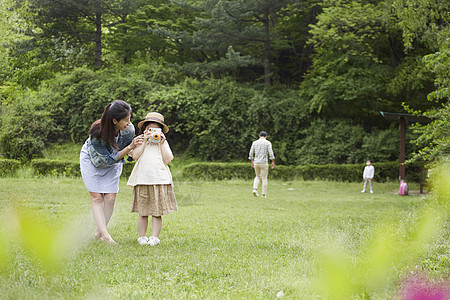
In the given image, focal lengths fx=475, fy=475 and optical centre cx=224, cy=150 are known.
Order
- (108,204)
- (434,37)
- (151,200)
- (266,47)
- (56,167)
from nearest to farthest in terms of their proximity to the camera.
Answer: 1. (151,200)
2. (108,204)
3. (434,37)
4. (56,167)
5. (266,47)

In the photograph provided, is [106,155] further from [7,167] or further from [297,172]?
[297,172]

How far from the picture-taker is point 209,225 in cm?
797

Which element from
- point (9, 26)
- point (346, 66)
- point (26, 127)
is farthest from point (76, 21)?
point (346, 66)

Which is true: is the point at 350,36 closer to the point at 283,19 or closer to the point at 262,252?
the point at 283,19

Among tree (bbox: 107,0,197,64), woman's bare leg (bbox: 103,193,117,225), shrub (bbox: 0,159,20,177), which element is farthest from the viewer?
tree (bbox: 107,0,197,64)

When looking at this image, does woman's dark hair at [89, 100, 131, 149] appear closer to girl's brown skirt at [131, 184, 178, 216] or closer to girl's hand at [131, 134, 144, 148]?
girl's hand at [131, 134, 144, 148]

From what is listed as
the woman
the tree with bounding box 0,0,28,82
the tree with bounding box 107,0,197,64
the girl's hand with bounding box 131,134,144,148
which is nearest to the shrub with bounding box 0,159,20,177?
the tree with bounding box 0,0,28,82

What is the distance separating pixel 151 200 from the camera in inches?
226

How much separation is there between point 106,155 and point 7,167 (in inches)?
671

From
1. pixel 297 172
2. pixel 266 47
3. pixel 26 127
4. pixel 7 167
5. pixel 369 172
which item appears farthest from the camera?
pixel 266 47

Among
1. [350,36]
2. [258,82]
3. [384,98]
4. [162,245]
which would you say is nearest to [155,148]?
[162,245]

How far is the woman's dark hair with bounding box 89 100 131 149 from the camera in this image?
5543mm

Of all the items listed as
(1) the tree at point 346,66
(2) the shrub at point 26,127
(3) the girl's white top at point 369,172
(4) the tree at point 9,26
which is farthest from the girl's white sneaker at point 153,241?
(4) the tree at point 9,26

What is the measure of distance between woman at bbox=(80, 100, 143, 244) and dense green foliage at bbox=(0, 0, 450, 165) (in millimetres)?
19671
